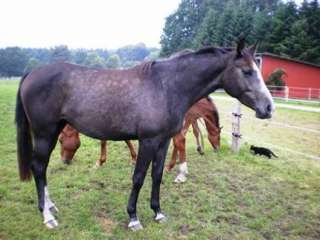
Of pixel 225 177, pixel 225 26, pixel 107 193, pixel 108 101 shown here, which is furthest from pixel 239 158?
pixel 225 26

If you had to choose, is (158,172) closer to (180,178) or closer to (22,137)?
(180,178)

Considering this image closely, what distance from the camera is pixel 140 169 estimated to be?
3189 mm

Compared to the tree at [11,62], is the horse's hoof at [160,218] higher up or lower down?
lower down

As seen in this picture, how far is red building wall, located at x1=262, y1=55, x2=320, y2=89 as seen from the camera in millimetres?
24781

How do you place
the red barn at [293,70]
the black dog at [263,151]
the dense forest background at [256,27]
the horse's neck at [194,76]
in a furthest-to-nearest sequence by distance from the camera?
the dense forest background at [256,27] → the red barn at [293,70] → the black dog at [263,151] → the horse's neck at [194,76]

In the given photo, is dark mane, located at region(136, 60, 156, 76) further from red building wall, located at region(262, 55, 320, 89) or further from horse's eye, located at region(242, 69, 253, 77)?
red building wall, located at region(262, 55, 320, 89)

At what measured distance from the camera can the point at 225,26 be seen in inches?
1439

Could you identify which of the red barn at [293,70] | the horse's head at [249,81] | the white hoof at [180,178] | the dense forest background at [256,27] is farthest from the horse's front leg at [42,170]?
the red barn at [293,70]

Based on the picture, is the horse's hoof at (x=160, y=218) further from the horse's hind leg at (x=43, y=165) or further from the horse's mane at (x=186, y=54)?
the horse's mane at (x=186, y=54)

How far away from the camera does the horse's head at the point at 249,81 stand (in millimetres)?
3023

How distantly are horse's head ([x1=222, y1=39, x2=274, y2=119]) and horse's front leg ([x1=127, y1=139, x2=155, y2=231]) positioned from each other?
1084 millimetres

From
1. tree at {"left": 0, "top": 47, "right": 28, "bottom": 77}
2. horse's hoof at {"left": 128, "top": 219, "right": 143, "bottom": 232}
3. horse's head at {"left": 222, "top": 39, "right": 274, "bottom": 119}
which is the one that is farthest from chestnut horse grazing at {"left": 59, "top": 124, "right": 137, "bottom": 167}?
tree at {"left": 0, "top": 47, "right": 28, "bottom": 77}

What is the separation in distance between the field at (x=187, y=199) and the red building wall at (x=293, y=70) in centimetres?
2030

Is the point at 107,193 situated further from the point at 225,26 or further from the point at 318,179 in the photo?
the point at 225,26
